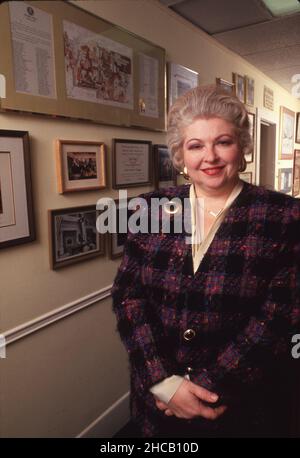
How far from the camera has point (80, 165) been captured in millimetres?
971

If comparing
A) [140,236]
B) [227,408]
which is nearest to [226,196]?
[140,236]

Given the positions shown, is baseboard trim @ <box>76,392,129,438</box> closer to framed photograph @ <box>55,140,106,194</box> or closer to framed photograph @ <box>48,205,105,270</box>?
framed photograph @ <box>48,205,105,270</box>

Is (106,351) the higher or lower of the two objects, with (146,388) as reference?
lower

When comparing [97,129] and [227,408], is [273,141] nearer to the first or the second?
[97,129]

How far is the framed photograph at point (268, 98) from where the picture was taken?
0.96 metres

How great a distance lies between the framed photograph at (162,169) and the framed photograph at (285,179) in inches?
15.2

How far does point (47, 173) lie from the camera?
2.90 feet

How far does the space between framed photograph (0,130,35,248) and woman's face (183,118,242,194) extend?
43cm

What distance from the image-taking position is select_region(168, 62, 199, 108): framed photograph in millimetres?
A: 1202

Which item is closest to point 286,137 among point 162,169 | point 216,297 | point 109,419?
point 162,169

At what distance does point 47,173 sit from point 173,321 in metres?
0.53

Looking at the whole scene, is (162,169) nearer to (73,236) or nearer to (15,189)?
(73,236)
